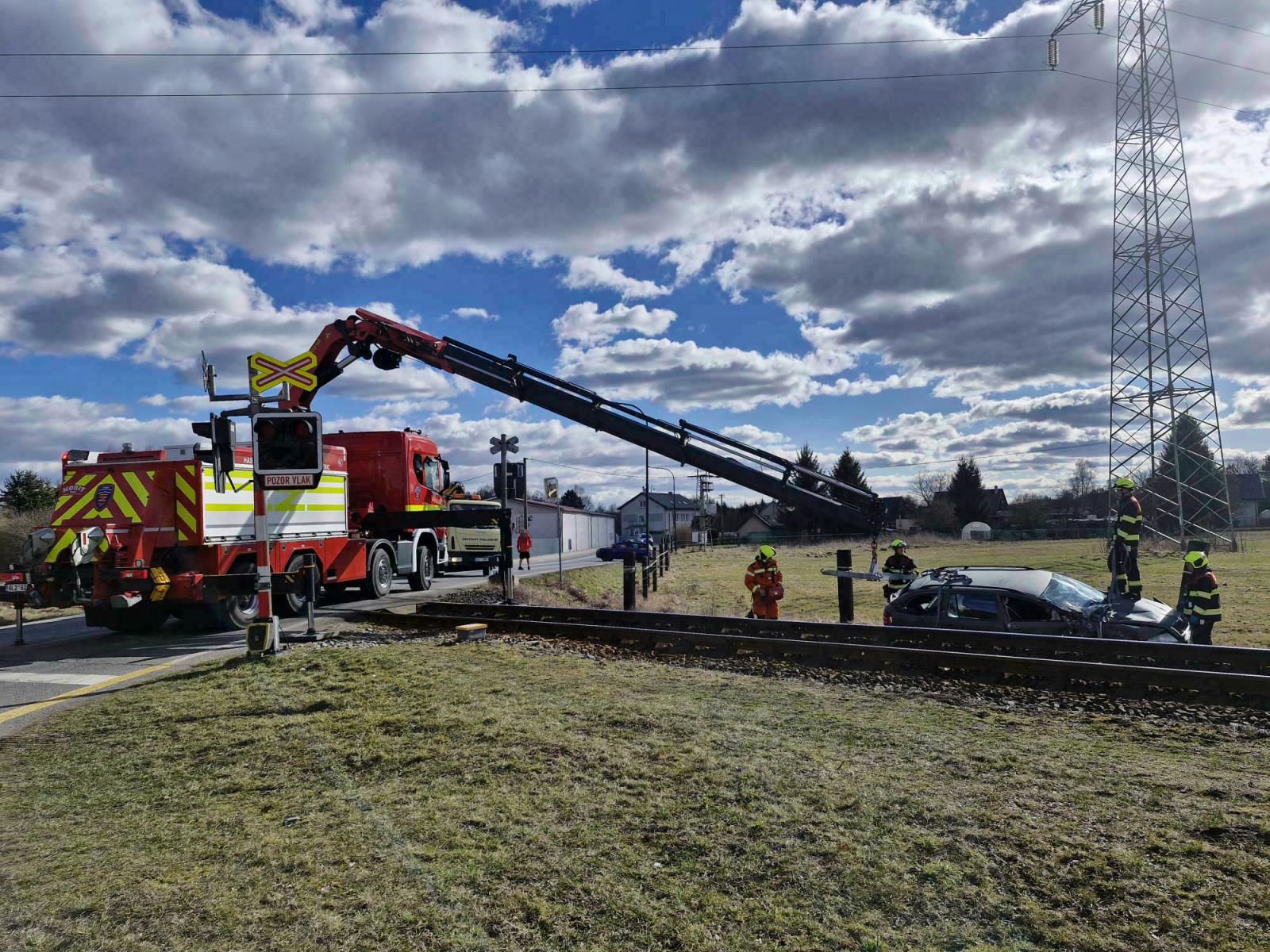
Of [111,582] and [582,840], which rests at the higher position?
[111,582]

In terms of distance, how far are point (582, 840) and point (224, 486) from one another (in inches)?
372

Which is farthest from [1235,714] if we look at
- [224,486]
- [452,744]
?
[224,486]

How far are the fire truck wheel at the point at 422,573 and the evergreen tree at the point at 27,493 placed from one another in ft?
51.8

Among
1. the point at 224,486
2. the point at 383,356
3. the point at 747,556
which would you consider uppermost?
the point at 383,356

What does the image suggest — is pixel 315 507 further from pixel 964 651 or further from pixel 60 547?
pixel 964 651

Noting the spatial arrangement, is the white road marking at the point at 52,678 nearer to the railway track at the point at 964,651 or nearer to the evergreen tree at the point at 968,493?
the railway track at the point at 964,651

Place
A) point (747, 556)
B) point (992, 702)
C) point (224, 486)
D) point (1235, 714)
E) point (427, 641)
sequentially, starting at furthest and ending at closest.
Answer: point (747, 556) → point (224, 486) → point (427, 641) → point (992, 702) → point (1235, 714)

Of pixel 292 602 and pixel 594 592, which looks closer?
pixel 292 602

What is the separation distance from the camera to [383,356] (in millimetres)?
15734

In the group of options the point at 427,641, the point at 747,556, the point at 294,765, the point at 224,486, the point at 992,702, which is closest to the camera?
the point at 294,765

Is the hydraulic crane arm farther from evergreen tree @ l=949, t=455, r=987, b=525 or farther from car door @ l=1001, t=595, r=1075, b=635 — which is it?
evergreen tree @ l=949, t=455, r=987, b=525

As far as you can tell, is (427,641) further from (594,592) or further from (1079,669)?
(594,592)

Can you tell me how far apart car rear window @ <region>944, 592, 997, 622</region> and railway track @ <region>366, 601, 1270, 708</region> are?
0.49 metres

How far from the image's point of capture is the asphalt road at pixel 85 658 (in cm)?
796
